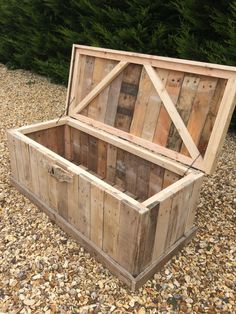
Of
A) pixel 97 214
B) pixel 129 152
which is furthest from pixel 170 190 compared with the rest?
pixel 129 152

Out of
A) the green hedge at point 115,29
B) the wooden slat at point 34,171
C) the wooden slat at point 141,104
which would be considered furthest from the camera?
the green hedge at point 115,29

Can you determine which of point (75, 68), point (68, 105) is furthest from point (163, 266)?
point (75, 68)

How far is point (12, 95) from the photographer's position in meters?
7.67

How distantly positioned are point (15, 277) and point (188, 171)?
1857 millimetres

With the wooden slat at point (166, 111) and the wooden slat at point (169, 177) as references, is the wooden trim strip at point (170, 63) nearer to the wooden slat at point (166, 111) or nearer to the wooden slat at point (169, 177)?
the wooden slat at point (166, 111)

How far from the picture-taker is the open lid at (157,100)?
2701mm

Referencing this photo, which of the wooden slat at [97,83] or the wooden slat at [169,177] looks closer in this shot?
the wooden slat at [169,177]

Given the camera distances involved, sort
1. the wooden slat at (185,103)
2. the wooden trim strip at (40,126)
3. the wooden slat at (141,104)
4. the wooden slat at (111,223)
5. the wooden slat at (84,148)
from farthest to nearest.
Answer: the wooden slat at (84,148)
the wooden trim strip at (40,126)
the wooden slat at (141,104)
the wooden slat at (185,103)
the wooden slat at (111,223)

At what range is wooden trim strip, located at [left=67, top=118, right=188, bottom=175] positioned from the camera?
2.93 metres

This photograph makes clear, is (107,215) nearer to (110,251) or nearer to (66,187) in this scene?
(110,251)

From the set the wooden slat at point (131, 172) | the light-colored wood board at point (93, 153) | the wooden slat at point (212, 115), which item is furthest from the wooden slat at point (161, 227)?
the light-colored wood board at point (93, 153)

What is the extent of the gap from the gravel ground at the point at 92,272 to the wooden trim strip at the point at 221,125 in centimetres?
93

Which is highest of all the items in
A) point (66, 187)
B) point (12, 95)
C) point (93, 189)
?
point (93, 189)

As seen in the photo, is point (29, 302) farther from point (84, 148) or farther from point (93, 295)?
point (84, 148)
